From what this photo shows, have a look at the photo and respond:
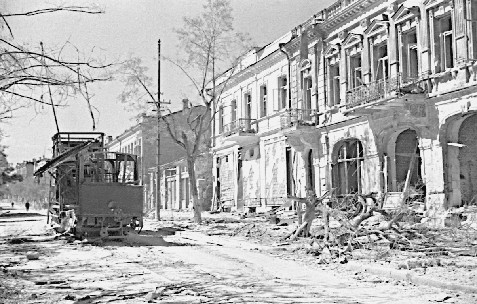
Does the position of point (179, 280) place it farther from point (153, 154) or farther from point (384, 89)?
point (153, 154)

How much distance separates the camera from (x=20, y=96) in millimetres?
6277

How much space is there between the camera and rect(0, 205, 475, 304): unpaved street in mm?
8352

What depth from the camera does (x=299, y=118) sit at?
28781 millimetres

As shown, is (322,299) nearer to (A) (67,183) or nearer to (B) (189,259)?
(B) (189,259)

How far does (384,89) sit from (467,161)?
4155 mm

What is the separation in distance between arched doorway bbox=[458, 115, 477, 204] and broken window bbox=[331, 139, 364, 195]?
5490mm

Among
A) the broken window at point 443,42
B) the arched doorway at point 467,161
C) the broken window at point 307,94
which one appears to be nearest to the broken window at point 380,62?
the broken window at point 443,42

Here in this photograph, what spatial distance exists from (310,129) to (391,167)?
19.6ft

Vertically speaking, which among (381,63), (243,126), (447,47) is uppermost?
(381,63)

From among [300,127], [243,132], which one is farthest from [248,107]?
[300,127]

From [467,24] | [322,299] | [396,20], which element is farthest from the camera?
[396,20]

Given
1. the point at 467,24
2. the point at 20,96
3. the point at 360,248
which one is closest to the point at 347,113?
the point at 467,24

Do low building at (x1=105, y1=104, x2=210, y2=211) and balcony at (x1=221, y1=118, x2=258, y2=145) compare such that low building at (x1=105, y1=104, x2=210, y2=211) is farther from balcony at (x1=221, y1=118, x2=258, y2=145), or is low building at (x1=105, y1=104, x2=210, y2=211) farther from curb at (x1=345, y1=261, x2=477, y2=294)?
curb at (x1=345, y1=261, x2=477, y2=294)

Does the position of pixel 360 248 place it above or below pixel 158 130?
below
